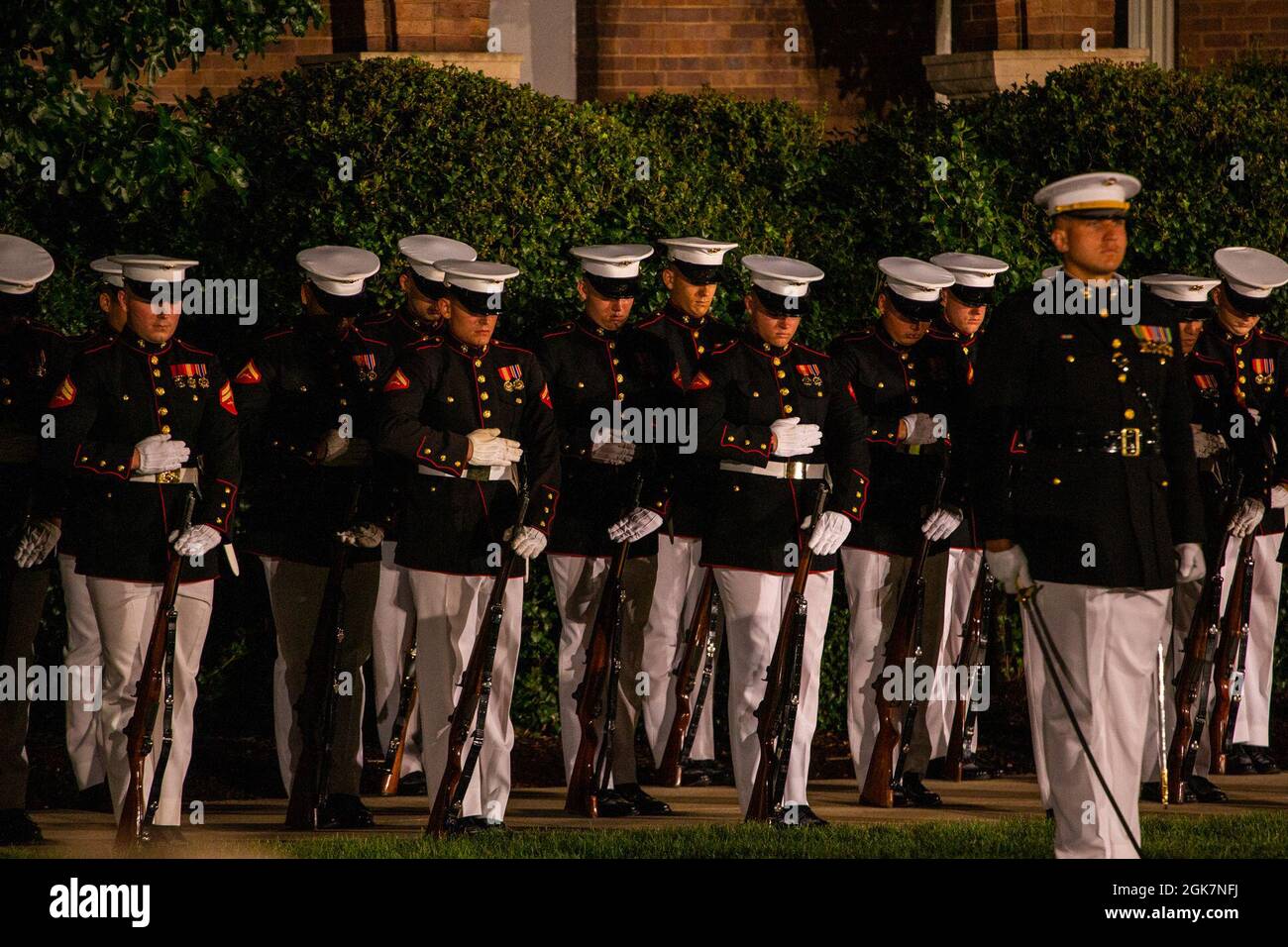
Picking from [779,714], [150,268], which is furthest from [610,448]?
[150,268]

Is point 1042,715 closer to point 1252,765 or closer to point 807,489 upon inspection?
point 807,489

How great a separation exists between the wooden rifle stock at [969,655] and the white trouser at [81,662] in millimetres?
3737

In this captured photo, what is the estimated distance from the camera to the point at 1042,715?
692 cm

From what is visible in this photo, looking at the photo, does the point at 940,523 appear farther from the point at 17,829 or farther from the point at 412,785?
the point at 17,829

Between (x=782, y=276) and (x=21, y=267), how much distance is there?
10.0 ft

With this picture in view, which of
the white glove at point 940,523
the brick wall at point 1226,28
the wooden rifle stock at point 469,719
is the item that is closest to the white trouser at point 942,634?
the white glove at point 940,523

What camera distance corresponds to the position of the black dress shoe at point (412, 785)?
937 cm

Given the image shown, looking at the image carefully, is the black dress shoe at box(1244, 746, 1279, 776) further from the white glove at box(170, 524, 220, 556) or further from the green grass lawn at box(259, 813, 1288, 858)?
the white glove at box(170, 524, 220, 556)

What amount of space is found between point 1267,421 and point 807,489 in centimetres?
245

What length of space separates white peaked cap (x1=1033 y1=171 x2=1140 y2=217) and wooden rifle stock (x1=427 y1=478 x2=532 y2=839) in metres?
2.52

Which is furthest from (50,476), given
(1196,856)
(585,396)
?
(1196,856)

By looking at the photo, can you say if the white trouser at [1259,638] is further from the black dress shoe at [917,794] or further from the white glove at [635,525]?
the white glove at [635,525]

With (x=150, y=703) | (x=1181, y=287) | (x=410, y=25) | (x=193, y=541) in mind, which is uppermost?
(x=410, y=25)

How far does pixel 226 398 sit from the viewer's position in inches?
321
